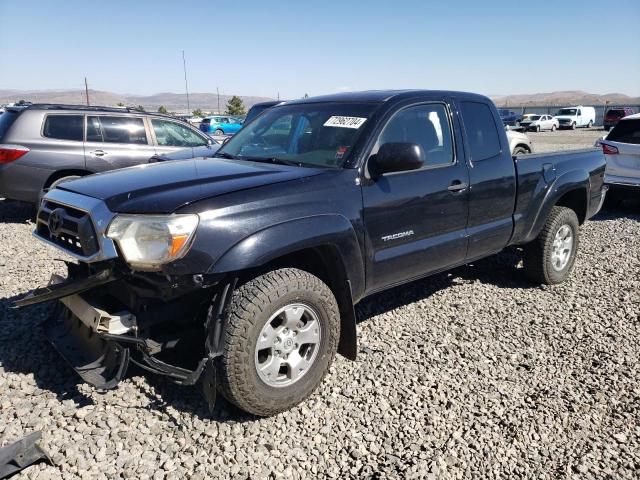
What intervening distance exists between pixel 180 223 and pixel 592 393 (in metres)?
2.80

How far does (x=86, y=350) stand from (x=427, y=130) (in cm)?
285

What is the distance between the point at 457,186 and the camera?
12.7 ft

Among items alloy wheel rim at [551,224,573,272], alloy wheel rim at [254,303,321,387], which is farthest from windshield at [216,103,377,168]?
alloy wheel rim at [551,224,573,272]

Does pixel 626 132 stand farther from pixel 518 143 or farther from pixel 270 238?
pixel 270 238

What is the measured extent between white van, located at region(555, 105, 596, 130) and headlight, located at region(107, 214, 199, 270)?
44.2m

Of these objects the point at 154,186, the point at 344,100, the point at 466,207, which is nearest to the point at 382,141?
the point at 344,100

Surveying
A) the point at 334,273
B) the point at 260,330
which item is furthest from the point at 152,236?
the point at 334,273

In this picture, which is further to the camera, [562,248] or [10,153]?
[10,153]

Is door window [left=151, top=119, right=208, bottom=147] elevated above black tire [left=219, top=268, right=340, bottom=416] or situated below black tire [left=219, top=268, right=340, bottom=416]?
above

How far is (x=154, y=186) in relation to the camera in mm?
2895

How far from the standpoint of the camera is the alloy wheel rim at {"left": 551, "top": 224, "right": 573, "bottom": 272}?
202 inches

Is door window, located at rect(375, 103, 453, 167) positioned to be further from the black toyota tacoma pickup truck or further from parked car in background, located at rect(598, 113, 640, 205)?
parked car in background, located at rect(598, 113, 640, 205)

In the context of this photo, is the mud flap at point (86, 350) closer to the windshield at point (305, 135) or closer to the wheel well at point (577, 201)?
the windshield at point (305, 135)

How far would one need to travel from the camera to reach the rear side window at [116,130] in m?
7.84
